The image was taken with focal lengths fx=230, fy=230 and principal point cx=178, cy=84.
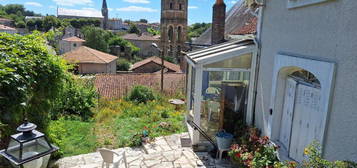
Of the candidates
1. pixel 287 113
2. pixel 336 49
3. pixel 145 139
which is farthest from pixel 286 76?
pixel 145 139

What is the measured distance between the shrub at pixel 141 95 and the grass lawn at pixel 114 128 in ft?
4.64

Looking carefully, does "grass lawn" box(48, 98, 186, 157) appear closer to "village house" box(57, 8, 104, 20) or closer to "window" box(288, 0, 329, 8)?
"window" box(288, 0, 329, 8)

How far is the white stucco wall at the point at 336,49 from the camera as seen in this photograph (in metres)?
3.16

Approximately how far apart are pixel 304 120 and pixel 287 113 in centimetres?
60

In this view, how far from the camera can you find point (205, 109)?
682 cm

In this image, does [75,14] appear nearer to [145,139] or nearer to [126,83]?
[126,83]

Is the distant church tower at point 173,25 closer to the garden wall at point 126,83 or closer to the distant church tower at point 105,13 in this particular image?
the garden wall at point 126,83

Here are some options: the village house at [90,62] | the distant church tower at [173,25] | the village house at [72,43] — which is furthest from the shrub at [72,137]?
the village house at [72,43]

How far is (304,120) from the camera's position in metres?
4.45

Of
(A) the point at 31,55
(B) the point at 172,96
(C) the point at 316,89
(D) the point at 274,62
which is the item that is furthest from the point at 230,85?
(B) the point at 172,96

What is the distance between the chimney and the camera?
13.3 meters

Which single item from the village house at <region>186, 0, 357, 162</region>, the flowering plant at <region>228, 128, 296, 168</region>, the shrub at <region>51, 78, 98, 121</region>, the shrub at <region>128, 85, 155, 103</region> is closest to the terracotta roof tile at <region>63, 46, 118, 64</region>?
the shrub at <region>128, 85, 155, 103</region>

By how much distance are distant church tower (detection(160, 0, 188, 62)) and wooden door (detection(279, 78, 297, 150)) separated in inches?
1615

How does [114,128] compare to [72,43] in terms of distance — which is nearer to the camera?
[114,128]
